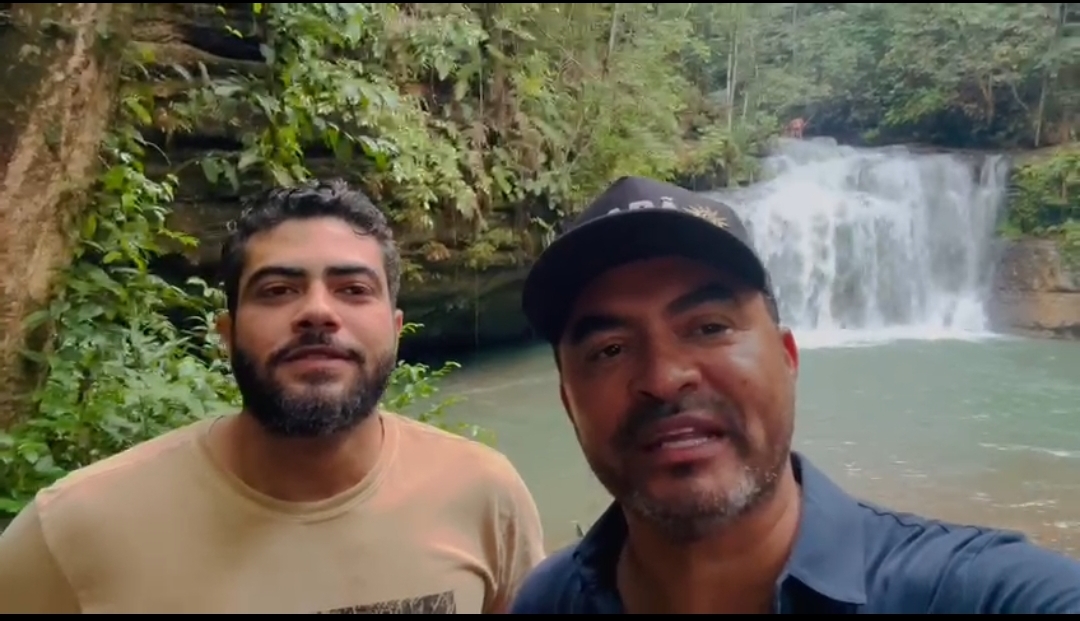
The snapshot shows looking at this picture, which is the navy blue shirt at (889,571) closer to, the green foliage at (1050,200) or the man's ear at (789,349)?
the man's ear at (789,349)

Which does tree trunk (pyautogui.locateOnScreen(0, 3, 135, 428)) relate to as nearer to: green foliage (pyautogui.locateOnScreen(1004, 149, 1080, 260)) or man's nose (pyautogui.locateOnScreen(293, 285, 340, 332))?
man's nose (pyautogui.locateOnScreen(293, 285, 340, 332))

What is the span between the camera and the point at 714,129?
458 centimetres

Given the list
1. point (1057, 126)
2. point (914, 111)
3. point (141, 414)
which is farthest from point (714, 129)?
point (141, 414)

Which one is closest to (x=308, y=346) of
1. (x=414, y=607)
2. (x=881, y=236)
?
(x=414, y=607)

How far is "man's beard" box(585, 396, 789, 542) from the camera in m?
0.63

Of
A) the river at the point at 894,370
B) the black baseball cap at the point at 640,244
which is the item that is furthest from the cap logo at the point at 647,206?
the river at the point at 894,370

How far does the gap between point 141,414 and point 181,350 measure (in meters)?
0.38

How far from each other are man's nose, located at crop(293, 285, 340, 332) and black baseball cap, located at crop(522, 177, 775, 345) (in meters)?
0.33

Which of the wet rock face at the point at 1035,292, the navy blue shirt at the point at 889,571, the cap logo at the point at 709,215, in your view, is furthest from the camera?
the wet rock face at the point at 1035,292

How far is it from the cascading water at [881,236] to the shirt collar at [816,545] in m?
5.33

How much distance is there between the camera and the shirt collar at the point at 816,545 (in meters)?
0.60

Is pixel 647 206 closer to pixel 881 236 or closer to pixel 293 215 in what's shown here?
pixel 293 215

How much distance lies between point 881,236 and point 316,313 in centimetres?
612

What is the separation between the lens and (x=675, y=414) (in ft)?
2.08
